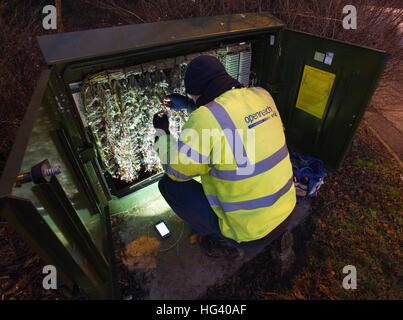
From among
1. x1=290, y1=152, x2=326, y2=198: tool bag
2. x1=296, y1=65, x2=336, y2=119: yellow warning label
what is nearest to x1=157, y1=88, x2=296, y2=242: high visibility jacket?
x1=290, y1=152, x2=326, y2=198: tool bag

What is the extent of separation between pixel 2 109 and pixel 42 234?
258 centimetres

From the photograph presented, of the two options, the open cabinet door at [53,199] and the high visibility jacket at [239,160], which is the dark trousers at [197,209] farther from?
the open cabinet door at [53,199]

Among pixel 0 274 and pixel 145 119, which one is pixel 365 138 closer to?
pixel 145 119

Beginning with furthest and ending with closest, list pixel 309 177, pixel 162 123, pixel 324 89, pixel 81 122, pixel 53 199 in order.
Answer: pixel 309 177
pixel 324 89
pixel 162 123
pixel 81 122
pixel 53 199

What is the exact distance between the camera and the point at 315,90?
2.49 meters

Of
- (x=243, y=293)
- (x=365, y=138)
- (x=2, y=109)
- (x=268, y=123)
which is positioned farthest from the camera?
(x=365, y=138)

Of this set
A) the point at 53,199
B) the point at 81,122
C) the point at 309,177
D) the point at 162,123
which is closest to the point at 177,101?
the point at 162,123

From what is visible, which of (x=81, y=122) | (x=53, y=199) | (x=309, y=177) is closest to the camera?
(x=53, y=199)

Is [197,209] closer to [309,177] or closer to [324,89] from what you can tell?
[309,177]

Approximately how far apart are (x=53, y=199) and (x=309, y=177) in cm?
235

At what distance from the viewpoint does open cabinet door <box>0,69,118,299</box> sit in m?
0.85

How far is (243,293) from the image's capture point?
6.44ft

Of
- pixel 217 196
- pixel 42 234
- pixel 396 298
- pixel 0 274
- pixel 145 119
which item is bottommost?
pixel 396 298
